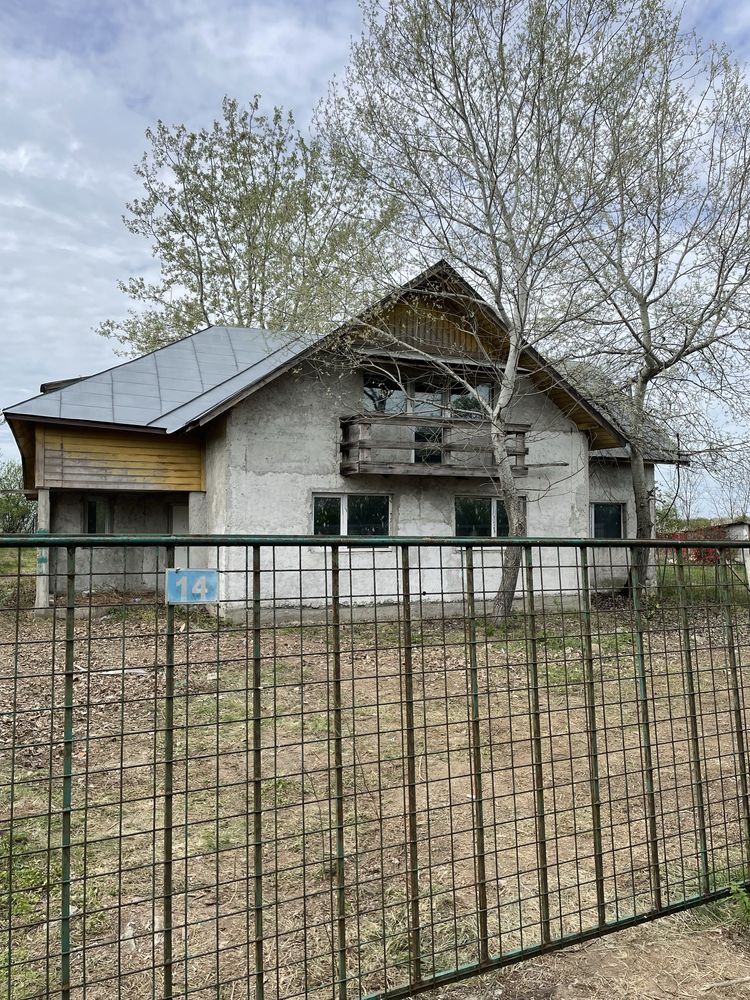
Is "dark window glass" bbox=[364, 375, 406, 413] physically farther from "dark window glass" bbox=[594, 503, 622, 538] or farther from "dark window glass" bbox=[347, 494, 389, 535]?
"dark window glass" bbox=[594, 503, 622, 538]

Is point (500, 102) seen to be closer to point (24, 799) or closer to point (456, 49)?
point (456, 49)

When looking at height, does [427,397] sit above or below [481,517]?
above

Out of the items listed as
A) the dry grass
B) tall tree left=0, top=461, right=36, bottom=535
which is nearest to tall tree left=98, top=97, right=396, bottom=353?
tall tree left=0, top=461, right=36, bottom=535

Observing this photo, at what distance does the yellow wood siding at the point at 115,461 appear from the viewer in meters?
11.5

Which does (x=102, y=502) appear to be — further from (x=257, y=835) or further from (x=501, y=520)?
(x=257, y=835)

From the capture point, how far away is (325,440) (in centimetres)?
1233

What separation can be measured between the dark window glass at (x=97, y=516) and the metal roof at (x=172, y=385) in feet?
8.23

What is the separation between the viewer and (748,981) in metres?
2.47

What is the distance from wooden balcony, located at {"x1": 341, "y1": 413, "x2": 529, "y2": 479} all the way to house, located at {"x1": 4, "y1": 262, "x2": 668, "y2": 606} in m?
0.03

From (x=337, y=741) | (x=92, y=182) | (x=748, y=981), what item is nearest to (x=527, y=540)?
(x=337, y=741)

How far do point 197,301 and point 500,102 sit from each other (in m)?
13.4

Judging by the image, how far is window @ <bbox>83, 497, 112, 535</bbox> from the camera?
14.2 meters

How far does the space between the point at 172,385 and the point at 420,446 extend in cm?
510

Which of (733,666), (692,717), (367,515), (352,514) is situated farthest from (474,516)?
(692,717)
